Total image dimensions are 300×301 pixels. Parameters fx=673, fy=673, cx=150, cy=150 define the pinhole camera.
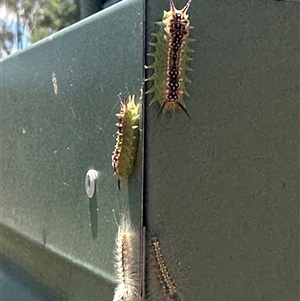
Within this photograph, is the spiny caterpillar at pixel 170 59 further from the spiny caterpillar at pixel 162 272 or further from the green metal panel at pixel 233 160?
the spiny caterpillar at pixel 162 272

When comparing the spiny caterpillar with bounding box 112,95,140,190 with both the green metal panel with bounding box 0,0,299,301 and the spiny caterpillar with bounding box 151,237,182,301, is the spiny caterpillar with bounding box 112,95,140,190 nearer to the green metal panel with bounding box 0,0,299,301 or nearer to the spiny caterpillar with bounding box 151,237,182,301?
the green metal panel with bounding box 0,0,299,301

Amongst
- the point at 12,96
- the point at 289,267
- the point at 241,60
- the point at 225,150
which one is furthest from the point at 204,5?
the point at 12,96

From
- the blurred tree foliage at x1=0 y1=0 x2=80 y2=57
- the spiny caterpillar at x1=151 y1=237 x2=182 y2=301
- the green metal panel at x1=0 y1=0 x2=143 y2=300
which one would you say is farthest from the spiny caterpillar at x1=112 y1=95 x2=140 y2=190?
the blurred tree foliage at x1=0 y1=0 x2=80 y2=57

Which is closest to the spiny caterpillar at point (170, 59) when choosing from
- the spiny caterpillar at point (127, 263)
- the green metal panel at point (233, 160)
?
the green metal panel at point (233, 160)

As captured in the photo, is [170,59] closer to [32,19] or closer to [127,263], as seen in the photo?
[127,263]

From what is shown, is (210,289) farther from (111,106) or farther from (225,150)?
(111,106)
